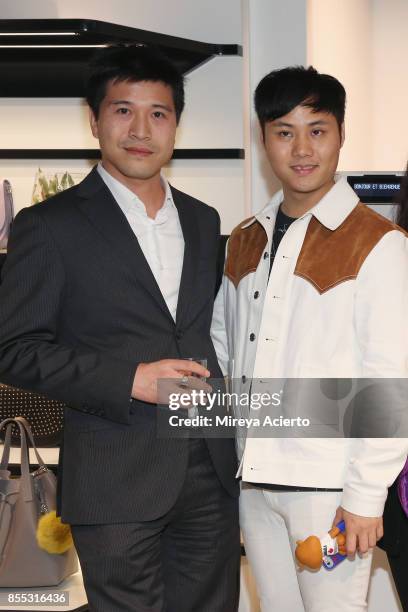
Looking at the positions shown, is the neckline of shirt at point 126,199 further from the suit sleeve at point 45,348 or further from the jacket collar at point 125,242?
the suit sleeve at point 45,348

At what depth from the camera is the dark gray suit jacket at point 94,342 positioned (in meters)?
2.30

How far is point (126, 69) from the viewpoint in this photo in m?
2.49

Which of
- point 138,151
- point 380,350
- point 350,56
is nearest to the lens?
point 380,350

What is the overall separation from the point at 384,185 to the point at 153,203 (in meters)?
0.97

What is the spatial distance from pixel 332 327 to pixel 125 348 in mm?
519

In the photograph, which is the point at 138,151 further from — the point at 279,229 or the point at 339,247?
the point at 339,247

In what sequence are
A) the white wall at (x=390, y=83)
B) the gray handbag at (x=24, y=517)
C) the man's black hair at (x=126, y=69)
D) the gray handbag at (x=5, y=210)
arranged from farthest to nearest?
1. the white wall at (x=390, y=83)
2. the gray handbag at (x=5, y=210)
3. the gray handbag at (x=24, y=517)
4. the man's black hair at (x=126, y=69)

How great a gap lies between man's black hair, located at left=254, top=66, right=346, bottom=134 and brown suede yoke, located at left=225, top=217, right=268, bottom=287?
31 cm

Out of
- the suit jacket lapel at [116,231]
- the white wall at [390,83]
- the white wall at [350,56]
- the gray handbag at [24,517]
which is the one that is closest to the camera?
the suit jacket lapel at [116,231]

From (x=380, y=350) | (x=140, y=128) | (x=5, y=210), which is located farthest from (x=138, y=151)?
(x=5, y=210)

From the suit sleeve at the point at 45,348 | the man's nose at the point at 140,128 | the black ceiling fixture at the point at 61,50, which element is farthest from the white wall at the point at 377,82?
the suit sleeve at the point at 45,348

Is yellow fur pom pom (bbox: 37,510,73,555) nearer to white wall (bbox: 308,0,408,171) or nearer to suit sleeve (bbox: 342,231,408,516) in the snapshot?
suit sleeve (bbox: 342,231,408,516)

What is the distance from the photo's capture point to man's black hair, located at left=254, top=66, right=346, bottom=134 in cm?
245

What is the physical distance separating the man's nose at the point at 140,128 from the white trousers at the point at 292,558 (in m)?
0.96
